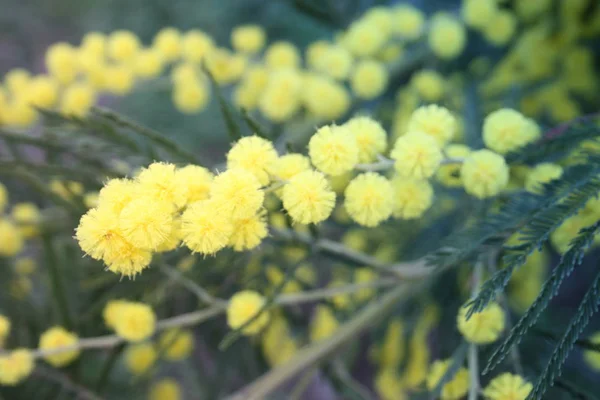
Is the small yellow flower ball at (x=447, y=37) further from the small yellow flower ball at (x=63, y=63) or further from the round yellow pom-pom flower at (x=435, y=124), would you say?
the small yellow flower ball at (x=63, y=63)

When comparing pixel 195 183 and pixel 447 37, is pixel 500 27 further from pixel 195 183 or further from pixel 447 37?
pixel 195 183

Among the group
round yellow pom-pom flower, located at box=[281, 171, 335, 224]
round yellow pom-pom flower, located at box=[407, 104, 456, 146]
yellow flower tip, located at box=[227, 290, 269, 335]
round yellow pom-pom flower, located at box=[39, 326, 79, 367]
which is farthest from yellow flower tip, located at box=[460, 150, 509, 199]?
round yellow pom-pom flower, located at box=[39, 326, 79, 367]

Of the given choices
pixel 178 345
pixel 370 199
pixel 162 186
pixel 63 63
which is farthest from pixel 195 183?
pixel 63 63

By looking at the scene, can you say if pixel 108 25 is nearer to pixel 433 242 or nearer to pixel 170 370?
pixel 170 370

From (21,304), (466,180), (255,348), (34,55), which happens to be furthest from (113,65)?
(34,55)

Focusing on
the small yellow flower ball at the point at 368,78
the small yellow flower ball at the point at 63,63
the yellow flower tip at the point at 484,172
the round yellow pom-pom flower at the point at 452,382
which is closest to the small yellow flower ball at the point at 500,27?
the small yellow flower ball at the point at 368,78

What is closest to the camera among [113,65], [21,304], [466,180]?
[466,180]
